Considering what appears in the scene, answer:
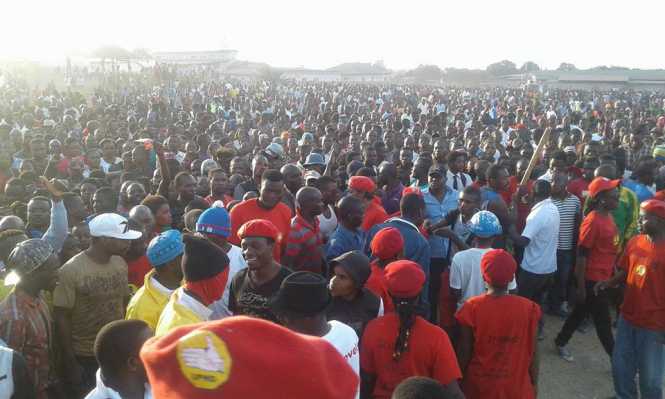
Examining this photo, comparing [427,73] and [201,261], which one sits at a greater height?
[427,73]

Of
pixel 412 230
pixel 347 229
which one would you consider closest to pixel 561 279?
pixel 412 230

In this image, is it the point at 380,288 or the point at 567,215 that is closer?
the point at 380,288

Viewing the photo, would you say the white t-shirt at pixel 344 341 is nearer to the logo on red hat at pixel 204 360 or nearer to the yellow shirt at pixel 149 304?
the yellow shirt at pixel 149 304

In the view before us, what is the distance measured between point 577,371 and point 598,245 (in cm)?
127

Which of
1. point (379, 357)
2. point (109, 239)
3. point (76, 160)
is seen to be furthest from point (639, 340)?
point (76, 160)

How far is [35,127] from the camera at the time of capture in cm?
1376

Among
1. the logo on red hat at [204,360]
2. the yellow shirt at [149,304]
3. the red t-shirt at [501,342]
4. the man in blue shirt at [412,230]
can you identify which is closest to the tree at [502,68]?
the man in blue shirt at [412,230]

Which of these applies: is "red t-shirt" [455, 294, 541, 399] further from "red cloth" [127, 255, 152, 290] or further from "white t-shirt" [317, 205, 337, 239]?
"red cloth" [127, 255, 152, 290]

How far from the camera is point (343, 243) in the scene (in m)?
4.59

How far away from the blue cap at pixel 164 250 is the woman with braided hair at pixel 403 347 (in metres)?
1.24

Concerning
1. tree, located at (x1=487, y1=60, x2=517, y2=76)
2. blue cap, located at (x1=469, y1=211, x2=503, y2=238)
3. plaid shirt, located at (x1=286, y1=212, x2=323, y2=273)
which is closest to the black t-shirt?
plaid shirt, located at (x1=286, y1=212, x2=323, y2=273)

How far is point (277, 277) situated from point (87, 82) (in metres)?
35.8

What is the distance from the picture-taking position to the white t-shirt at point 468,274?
3879 millimetres

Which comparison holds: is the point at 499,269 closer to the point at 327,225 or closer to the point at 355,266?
the point at 355,266
